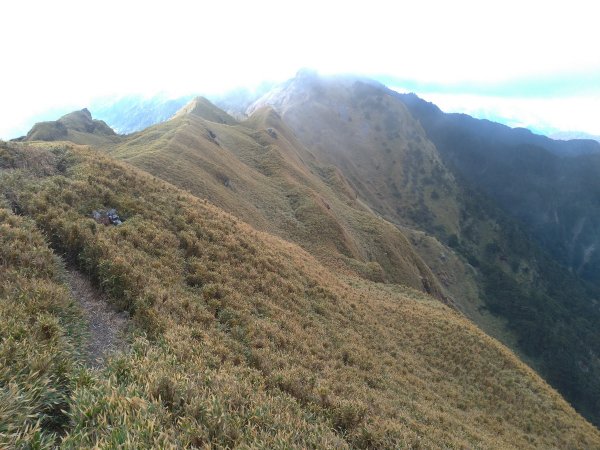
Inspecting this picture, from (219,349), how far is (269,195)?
4793 cm

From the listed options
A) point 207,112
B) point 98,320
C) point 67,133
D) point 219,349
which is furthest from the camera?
point 207,112

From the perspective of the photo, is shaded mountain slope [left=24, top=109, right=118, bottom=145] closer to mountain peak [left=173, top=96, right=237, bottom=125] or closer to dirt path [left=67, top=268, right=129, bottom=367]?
mountain peak [left=173, top=96, right=237, bottom=125]

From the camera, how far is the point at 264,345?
1406 centimetres

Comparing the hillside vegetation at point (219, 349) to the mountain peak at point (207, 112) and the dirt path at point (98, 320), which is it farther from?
the mountain peak at point (207, 112)

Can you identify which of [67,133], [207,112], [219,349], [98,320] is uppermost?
[207,112]

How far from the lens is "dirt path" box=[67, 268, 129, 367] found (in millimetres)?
10055

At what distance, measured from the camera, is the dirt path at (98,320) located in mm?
10055

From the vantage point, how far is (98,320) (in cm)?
1150

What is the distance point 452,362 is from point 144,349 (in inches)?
837

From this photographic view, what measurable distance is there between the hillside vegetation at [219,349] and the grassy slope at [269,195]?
747 inches

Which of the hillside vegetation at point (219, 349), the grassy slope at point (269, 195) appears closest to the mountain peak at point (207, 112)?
the grassy slope at point (269, 195)

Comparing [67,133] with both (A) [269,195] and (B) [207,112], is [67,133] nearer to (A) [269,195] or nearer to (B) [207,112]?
(B) [207,112]

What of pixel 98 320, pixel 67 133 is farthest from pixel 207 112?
pixel 98 320

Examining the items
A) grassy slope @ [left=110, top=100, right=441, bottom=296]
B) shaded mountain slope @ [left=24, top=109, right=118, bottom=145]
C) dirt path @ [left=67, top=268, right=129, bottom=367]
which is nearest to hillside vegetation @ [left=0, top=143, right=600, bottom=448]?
dirt path @ [left=67, top=268, right=129, bottom=367]
